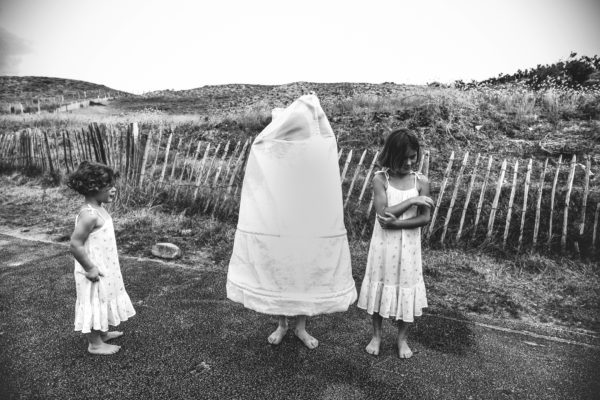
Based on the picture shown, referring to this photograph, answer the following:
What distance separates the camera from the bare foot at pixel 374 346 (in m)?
2.51

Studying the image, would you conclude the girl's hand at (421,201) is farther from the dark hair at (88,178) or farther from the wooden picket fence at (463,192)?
the wooden picket fence at (463,192)

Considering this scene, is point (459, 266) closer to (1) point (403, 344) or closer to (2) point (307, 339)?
(1) point (403, 344)

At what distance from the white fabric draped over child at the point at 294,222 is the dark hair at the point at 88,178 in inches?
41.1

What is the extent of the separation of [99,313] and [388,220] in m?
2.06

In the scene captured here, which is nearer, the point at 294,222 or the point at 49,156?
the point at 294,222

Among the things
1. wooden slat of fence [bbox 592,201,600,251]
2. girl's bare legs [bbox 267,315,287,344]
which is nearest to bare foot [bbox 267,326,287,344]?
girl's bare legs [bbox 267,315,287,344]

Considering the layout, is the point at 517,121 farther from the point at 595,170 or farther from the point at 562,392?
the point at 562,392

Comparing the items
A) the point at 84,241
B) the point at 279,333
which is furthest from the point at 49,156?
the point at 279,333

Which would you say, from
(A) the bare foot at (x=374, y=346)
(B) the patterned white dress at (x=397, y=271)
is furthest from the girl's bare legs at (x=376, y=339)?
(B) the patterned white dress at (x=397, y=271)

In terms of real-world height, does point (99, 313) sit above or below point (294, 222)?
below

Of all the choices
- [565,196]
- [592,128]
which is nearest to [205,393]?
[565,196]

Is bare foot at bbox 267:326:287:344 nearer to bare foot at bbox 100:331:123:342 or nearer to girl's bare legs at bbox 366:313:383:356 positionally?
girl's bare legs at bbox 366:313:383:356

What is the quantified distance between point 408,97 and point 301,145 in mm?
8927

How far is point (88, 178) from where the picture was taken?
7.60 feet
